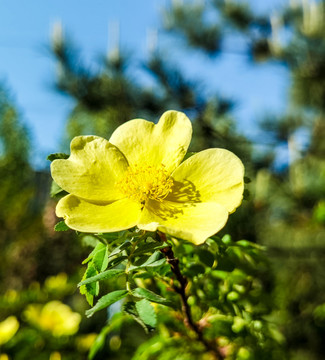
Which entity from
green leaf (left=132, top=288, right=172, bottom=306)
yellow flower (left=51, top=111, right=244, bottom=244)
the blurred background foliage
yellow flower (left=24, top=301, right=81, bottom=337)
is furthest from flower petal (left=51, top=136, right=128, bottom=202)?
yellow flower (left=24, top=301, right=81, bottom=337)

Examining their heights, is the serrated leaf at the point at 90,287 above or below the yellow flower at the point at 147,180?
below

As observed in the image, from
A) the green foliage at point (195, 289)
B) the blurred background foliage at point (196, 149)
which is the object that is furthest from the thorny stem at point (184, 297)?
the blurred background foliage at point (196, 149)

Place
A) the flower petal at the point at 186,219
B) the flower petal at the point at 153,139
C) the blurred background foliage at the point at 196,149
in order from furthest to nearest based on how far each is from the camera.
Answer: the blurred background foliage at the point at 196,149, the flower petal at the point at 153,139, the flower petal at the point at 186,219

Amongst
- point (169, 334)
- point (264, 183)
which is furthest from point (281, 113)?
point (169, 334)

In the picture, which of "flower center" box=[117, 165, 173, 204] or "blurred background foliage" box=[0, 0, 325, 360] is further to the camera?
"blurred background foliage" box=[0, 0, 325, 360]

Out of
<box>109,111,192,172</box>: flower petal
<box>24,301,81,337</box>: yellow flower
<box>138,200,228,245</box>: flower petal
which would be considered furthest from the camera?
<box>24,301,81,337</box>: yellow flower

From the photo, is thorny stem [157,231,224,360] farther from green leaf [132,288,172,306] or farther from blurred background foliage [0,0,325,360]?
blurred background foliage [0,0,325,360]

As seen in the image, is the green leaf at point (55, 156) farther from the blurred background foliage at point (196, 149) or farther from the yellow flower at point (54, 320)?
the yellow flower at point (54, 320)

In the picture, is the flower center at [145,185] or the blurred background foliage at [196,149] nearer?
the flower center at [145,185]

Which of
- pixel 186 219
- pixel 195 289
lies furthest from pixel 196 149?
pixel 186 219
